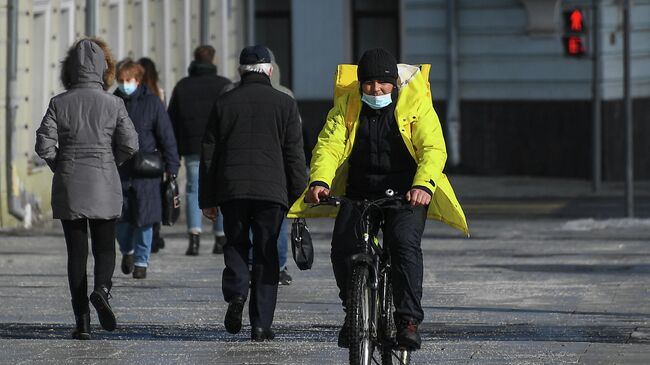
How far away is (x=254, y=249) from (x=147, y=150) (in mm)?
3515

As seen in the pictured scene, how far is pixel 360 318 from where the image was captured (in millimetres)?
9281

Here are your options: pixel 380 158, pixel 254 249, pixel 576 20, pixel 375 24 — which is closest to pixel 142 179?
pixel 254 249

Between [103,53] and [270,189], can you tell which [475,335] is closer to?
[270,189]

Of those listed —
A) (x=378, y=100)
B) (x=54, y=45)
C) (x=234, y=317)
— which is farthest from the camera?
(x=54, y=45)

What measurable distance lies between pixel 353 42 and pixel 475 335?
2170 cm

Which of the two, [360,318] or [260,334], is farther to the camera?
[260,334]

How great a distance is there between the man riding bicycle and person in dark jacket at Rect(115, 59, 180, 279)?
200 inches

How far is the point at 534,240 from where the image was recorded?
64.4 ft

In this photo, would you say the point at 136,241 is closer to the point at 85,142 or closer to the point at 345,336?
the point at 85,142

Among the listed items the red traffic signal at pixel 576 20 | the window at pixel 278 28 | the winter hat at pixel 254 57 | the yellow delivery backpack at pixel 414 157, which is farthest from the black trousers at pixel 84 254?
the window at pixel 278 28

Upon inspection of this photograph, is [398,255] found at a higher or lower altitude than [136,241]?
higher

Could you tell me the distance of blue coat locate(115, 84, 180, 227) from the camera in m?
14.8

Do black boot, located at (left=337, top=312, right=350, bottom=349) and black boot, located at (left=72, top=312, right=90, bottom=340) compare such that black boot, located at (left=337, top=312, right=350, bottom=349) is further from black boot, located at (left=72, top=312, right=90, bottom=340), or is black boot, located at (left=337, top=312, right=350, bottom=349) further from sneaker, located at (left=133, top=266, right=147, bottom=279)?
sneaker, located at (left=133, top=266, right=147, bottom=279)

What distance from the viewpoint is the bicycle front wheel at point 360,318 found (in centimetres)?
924
